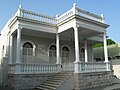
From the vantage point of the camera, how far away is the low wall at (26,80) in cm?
1045

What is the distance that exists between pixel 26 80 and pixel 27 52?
132 inches

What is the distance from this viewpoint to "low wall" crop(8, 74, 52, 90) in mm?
10445

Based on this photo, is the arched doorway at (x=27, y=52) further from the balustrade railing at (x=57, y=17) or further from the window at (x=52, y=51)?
the balustrade railing at (x=57, y=17)

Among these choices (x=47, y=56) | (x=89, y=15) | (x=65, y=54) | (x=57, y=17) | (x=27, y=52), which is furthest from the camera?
(x=65, y=54)

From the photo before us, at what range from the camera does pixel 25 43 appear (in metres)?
13.5

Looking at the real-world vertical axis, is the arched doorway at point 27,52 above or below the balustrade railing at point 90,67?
above

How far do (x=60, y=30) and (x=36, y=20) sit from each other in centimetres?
221

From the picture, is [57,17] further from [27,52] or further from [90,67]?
[90,67]

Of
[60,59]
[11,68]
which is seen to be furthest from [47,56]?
[11,68]

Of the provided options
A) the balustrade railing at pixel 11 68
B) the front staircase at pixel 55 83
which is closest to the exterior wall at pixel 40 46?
the balustrade railing at pixel 11 68

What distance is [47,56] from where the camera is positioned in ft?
47.6

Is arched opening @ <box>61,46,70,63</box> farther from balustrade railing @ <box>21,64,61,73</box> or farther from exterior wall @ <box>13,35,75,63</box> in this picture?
balustrade railing @ <box>21,64,61,73</box>

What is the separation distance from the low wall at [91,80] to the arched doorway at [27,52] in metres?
4.96

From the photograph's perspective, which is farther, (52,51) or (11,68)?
(52,51)
